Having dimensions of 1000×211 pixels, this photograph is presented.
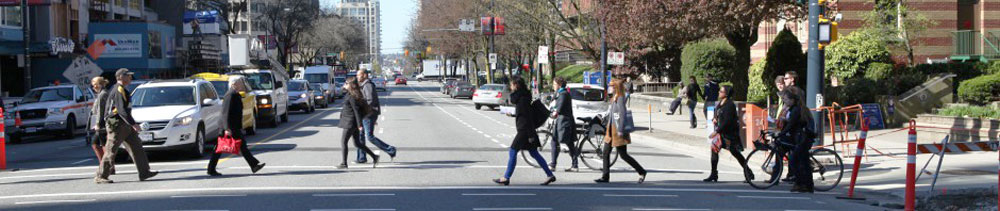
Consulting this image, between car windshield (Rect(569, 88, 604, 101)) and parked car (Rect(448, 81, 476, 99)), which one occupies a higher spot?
car windshield (Rect(569, 88, 604, 101))

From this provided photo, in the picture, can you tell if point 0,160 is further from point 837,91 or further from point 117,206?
point 837,91

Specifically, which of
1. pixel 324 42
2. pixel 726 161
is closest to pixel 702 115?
pixel 726 161

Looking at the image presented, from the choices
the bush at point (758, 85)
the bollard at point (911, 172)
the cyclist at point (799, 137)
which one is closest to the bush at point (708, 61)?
the bush at point (758, 85)

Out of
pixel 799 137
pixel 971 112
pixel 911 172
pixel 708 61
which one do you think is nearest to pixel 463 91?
pixel 708 61

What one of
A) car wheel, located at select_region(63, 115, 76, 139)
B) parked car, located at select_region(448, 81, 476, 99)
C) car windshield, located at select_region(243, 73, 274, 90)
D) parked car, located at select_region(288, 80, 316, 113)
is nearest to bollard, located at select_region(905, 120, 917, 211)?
car wheel, located at select_region(63, 115, 76, 139)

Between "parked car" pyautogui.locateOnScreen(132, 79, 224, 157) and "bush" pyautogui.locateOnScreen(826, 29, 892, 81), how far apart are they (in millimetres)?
19781

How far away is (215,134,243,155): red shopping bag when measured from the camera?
43.7ft

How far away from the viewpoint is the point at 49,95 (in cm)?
2567

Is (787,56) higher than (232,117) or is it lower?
higher

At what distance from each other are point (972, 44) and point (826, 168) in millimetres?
23425

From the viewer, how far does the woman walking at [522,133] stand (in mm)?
12440

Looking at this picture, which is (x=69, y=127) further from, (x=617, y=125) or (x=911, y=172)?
(x=911, y=172)

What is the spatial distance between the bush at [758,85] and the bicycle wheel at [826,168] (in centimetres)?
1477

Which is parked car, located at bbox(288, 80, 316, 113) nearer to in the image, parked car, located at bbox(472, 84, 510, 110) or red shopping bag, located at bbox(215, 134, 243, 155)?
parked car, located at bbox(472, 84, 510, 110)
